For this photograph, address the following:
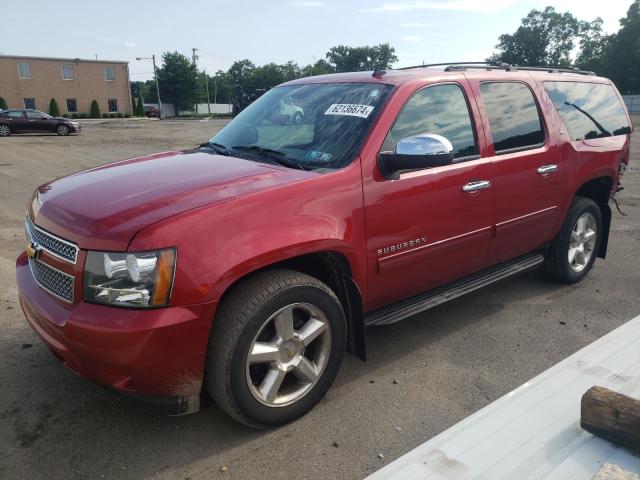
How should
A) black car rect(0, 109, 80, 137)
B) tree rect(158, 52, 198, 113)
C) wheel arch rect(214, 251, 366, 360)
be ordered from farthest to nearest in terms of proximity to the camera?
tree rect(158, 52, 198, 113)
black car rect(0, 109, 80, 137)
wheel arch rect(214, 251, 366, 360)

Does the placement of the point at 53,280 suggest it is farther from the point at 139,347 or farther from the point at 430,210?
the point at 430,210

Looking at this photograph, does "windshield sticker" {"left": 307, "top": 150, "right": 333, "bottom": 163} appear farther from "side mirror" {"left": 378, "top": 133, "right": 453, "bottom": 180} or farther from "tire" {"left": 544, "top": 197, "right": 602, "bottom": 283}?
"tire" {"left": 544, "top": 197, "right": 602, "bottom": 283}

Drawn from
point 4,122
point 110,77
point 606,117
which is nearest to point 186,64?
point 110,77

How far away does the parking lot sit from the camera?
2508 mm

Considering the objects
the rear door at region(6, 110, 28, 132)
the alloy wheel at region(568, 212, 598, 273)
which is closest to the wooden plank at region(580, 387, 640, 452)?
the alloy wheel at region(568, 212, 598, 273)

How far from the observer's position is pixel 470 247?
3.63m

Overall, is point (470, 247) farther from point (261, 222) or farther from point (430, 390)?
point (261, 222)

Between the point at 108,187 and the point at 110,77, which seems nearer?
the point at 108,187

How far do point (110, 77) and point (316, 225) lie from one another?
67624mm

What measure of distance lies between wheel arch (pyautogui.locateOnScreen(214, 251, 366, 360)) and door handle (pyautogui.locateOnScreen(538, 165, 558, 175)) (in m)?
2.01

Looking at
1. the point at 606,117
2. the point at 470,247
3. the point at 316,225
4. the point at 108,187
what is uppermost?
the point at 606,117

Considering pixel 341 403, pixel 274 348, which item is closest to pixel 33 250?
pixel 274 348

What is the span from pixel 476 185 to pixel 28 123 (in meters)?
27.4

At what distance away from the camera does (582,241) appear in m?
4.85
